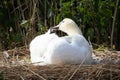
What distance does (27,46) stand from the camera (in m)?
6.80

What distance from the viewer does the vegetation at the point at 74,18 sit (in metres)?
6.89

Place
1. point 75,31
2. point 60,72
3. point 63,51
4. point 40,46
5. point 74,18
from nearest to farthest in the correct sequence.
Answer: point 60,72 < point 63,51 < point 40,46 < point 75,31 < point 74,18

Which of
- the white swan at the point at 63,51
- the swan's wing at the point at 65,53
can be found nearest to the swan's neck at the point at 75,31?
the white swan at the point at 63,51

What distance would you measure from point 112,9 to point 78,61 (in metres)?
1.99

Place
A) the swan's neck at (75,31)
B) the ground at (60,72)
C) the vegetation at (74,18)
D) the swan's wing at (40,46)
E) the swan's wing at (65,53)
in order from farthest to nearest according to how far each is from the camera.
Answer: the vegetation at (74,18), the swan's neck at (75,31), the swan's wing at (40,46), the swan's wing at (65,53), the ground at (60,72)

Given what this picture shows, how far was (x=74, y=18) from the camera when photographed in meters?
7.09

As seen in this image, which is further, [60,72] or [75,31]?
[75,31]

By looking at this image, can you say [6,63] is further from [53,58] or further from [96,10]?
[96,10]

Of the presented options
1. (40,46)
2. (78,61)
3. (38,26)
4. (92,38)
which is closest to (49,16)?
(38,26)

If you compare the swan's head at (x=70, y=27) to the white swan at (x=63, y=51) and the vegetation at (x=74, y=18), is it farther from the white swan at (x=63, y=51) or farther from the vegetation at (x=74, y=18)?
the vegetation at (x=74, y=18)

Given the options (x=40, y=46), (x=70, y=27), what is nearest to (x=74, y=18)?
(x=70, y=27)

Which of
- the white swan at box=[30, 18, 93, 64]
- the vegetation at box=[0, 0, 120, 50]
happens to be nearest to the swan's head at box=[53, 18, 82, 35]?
the white swan at box=[30, 18, 93, 64]

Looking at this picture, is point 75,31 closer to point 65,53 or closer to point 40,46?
point 40,46

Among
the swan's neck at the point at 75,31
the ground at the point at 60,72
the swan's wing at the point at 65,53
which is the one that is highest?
the swan's neck at the point at 75,31
